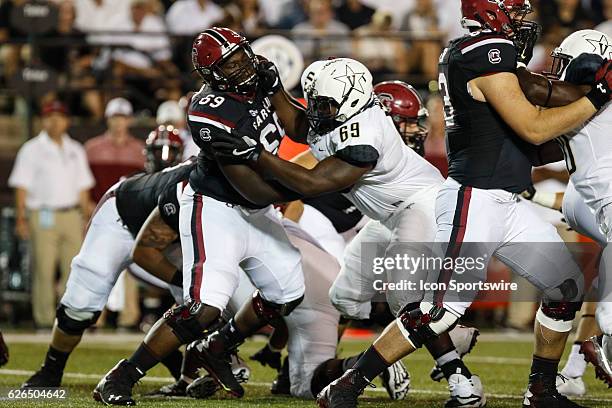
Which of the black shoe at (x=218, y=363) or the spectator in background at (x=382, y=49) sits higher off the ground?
the spectator in background at (x=382, y=49)

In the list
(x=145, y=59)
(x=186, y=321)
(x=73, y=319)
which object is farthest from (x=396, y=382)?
(x=145, y=59)

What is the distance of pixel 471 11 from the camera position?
5426 millimetres

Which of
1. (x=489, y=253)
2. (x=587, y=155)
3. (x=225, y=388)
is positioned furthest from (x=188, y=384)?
(x=587, y=155)

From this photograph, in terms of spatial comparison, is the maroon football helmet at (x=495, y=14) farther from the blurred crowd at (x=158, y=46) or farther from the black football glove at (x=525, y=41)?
the blurred crowd at (x=158, y=46)

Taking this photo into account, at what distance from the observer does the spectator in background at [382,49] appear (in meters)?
12.4

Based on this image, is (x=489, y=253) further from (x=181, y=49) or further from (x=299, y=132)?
(x=181, y=49)

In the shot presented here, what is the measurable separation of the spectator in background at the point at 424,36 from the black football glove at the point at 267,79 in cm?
651

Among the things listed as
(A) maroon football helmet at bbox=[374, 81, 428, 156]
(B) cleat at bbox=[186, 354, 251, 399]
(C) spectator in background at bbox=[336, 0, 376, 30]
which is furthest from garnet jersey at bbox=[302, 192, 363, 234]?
(C) spectator in background at bbox=[336, 0, 376, 30]

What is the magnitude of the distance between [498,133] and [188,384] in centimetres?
218

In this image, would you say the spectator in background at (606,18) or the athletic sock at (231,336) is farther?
the spectator in background at (606,18)

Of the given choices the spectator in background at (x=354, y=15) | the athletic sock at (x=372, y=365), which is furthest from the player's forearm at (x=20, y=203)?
the athletic sock at (x=372, y=365)

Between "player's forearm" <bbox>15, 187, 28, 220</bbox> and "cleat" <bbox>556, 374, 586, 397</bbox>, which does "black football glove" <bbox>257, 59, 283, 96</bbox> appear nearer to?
"cleat" <bbox>556, 374, 586, 397</bbox>

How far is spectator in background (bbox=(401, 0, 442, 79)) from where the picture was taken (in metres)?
12.4

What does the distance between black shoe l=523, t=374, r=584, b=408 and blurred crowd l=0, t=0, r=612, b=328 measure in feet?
18.9
